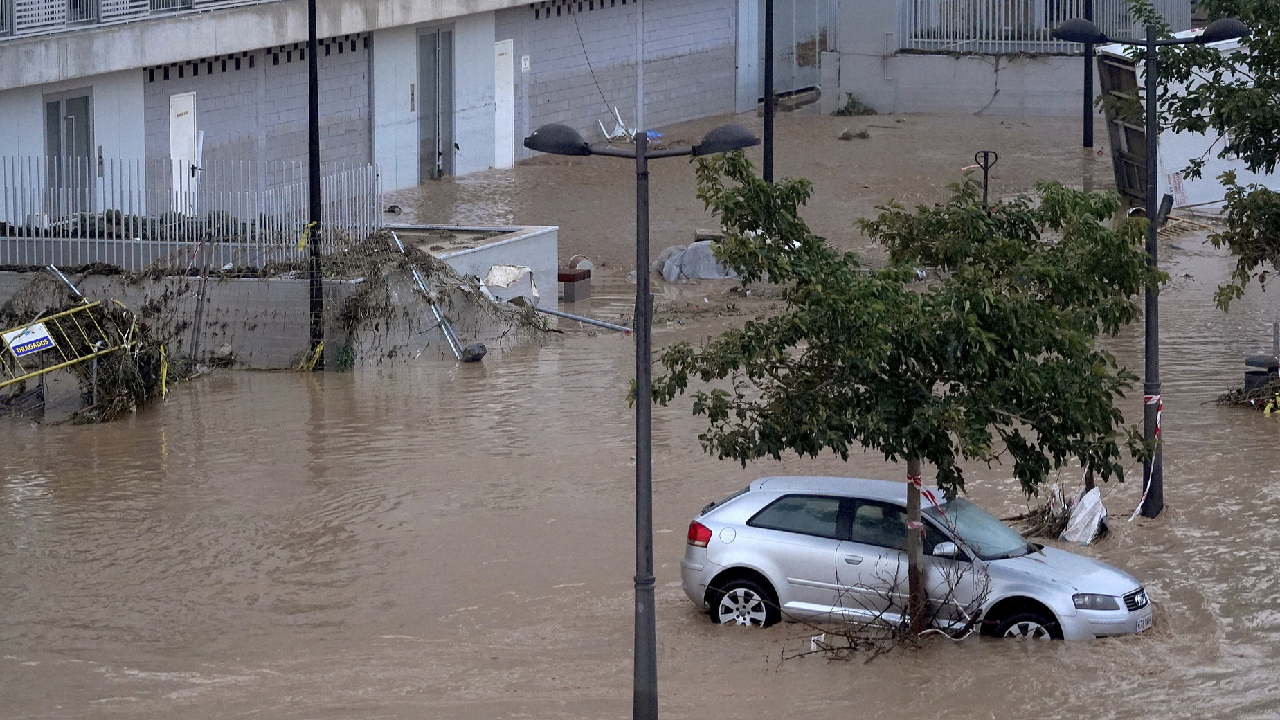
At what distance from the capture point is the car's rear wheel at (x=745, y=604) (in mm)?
12359

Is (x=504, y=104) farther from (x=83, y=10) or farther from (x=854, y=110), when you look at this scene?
(x=83, y=10)

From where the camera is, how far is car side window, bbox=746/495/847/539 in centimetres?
1230

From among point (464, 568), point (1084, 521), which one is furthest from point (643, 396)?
point (1084, 521)

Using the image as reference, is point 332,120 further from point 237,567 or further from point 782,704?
point 782,704

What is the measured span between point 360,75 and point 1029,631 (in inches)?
1073

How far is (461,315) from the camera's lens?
2423 centimetres

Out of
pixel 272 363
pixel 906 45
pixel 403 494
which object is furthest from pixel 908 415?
pixel 906 45

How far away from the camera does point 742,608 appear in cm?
1238

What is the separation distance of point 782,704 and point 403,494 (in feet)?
21.4

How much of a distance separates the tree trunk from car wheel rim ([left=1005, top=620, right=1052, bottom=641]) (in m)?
0.61

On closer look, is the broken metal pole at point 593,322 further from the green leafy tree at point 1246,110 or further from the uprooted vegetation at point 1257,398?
the green leafy tree at point 1246,110

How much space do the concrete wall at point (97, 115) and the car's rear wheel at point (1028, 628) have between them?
20.1 m

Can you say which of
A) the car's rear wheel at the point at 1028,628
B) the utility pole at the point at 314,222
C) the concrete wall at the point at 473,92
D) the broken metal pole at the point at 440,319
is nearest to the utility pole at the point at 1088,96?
the concrete wall at the point at 473,92

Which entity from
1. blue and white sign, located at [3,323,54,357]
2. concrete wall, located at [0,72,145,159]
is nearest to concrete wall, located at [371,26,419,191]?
concrete wall, located at [0,72,145,159]
